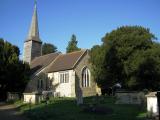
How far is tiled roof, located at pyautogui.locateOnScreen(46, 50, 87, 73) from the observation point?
1724 inches

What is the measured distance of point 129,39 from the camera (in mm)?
39875

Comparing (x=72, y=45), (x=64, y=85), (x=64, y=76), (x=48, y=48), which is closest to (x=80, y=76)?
(x=64, y=76)

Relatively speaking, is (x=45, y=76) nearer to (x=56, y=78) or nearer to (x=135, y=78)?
(x=56, y=78)

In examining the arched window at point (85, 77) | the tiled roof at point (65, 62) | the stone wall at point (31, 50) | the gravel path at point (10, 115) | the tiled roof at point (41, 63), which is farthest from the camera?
the stone wall at point (31, 50)

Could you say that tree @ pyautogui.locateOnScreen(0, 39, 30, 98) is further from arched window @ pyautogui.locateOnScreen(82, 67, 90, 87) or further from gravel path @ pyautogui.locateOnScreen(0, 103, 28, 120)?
gravel path @ pyautogui.locateOnScreen(0, 103, 28, 120)

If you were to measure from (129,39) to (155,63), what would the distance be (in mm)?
5722

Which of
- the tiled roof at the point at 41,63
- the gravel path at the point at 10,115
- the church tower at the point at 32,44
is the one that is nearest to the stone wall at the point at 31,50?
the church tower at the point at 32,44

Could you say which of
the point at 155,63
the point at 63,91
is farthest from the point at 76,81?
the point at 155,63

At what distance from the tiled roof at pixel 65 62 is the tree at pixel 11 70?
15.5ft

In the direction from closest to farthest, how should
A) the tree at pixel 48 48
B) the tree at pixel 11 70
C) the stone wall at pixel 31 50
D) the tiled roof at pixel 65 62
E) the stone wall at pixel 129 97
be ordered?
the stone wall at pixel 129 97 → the tree at pixel 11 70 → the tiled roof at pixel 65 62 → the stone wall at pixel 31 50 → the tree at pixel 48 48

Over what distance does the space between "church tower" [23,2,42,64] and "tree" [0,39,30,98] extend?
1141 centimetres

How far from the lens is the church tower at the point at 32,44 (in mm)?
57781

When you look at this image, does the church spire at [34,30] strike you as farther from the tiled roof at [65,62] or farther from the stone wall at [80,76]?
the stone wall at [80,76]

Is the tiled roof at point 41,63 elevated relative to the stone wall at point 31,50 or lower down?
lower down
